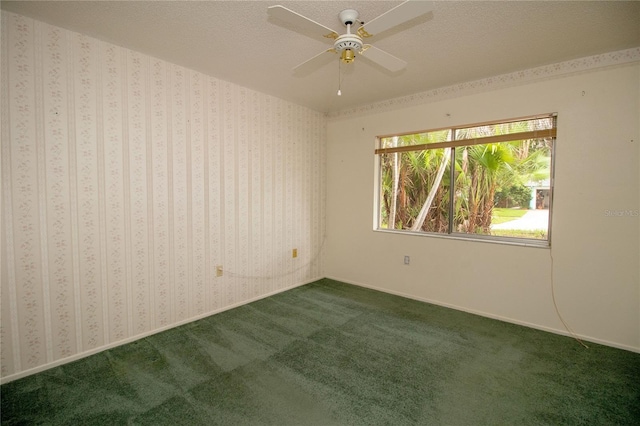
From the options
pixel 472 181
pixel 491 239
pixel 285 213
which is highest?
pixel 472 181

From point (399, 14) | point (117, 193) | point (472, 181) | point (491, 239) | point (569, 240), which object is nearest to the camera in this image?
point (399, 14)

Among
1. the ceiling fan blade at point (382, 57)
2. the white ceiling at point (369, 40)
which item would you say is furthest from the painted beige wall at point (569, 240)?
the ceiling fan blade at point (382, 57)

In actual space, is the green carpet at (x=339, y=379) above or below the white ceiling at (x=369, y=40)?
below

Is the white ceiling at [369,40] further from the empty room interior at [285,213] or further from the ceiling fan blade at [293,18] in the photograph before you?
the ceiling fan blade at [293,18]

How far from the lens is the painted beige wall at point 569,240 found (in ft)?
8.23

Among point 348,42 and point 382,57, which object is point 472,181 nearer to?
point 382,57

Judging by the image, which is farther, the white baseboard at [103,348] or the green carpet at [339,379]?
the white baseboard at [103,348]

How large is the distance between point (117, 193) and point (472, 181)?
3.60 metres

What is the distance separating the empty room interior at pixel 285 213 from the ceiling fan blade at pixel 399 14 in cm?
2

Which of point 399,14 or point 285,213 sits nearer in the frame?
point 399,14

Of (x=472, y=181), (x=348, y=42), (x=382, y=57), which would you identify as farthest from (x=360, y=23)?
(x=472, y=181)

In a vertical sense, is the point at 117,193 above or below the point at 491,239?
above

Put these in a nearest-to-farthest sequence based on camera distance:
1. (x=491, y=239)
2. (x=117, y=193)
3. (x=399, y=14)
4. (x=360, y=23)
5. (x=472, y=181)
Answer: (x=399, y=14) < (x=360, y=23) < (x=117, y=193) < (x=491, y=239) < (x=472, y=181)

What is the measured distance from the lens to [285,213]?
13.1ft
